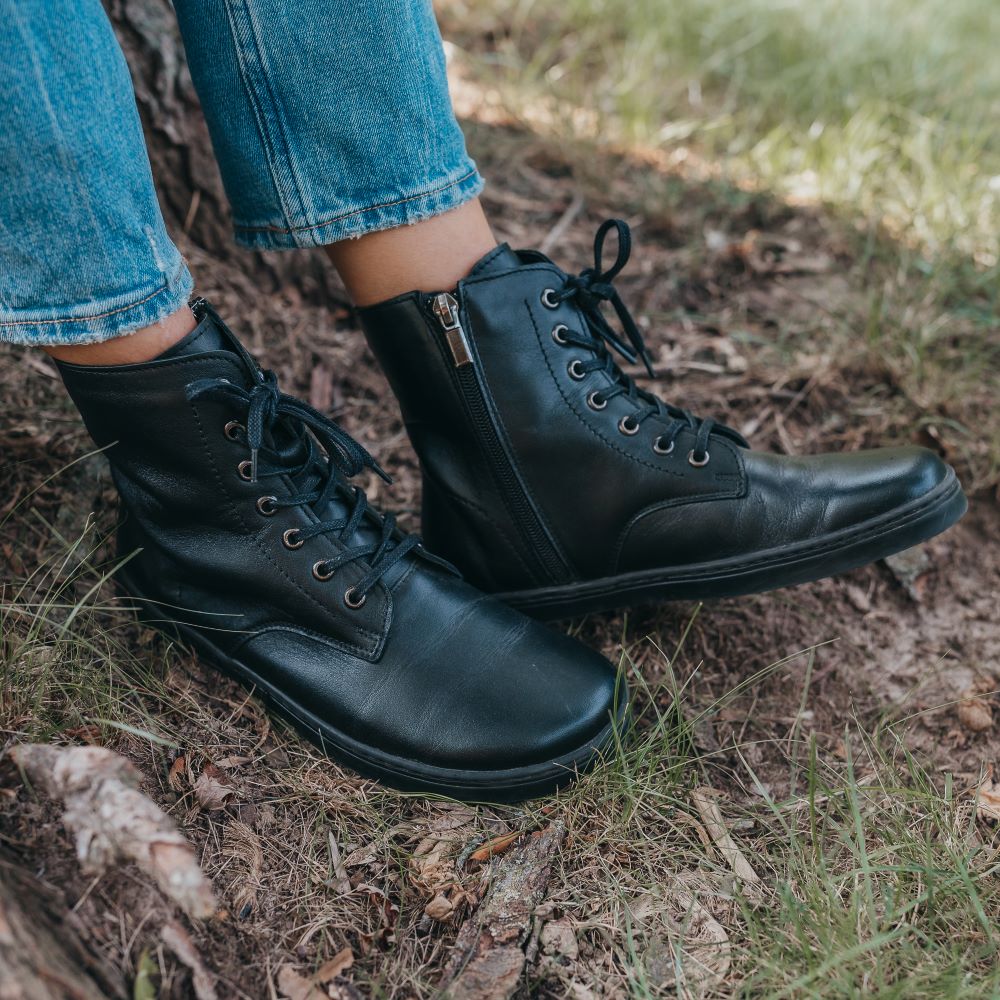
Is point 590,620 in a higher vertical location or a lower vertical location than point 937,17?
lower

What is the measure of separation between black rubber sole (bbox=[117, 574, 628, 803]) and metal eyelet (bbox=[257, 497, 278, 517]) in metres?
0.24

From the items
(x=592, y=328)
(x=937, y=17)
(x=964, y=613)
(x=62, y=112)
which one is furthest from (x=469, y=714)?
(x=937, y=17)

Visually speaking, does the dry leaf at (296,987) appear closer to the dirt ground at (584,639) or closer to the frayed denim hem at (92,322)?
the dirt ground at (584,639)

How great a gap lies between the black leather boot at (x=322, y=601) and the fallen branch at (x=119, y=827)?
37cm

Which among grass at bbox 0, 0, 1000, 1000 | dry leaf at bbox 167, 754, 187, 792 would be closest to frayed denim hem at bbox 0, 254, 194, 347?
grass at bbox 0, 0, 1000, 1000

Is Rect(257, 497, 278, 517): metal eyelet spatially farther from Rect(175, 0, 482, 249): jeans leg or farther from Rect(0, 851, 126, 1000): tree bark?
Rect(0, 851, 126, 1000): tree bark

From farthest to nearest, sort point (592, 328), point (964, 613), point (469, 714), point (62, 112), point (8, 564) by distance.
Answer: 1. point (964, 613)
2. point (592, 328)
3. point (8, 564)
4. point (469, 714)
5. point (62, 112)

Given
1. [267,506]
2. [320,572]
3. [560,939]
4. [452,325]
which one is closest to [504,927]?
[560,939]

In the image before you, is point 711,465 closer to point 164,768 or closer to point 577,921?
point 577,921

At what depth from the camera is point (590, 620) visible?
170cm

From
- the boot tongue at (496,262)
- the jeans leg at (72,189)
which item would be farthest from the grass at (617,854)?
the boot tongue at (496,262)

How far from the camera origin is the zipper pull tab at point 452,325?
1430 millimetres

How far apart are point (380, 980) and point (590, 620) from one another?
2.49 ft

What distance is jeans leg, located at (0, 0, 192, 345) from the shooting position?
104 centimetres
